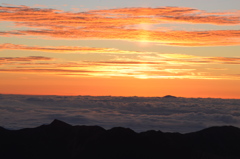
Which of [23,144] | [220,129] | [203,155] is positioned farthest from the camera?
[220,129]

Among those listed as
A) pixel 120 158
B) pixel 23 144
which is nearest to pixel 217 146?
pixel 120 158

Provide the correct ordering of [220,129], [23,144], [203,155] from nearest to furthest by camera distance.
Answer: [203,155] < [23,144] < [220,129]

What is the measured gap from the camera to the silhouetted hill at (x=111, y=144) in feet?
108

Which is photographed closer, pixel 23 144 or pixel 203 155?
pixel 203 155

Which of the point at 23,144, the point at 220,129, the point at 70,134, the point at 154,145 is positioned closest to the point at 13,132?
the point at 23,144

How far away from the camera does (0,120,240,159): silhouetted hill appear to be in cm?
3294

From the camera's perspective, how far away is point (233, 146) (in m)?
37.0

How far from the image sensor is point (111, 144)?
110ft

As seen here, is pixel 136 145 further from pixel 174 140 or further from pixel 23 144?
pixel 23 144

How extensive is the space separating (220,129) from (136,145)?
36.4 feet

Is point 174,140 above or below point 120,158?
above

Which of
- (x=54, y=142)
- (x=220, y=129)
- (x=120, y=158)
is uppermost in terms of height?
(x=220, y=129)

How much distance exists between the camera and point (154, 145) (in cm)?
3356

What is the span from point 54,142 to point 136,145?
8.35 m
